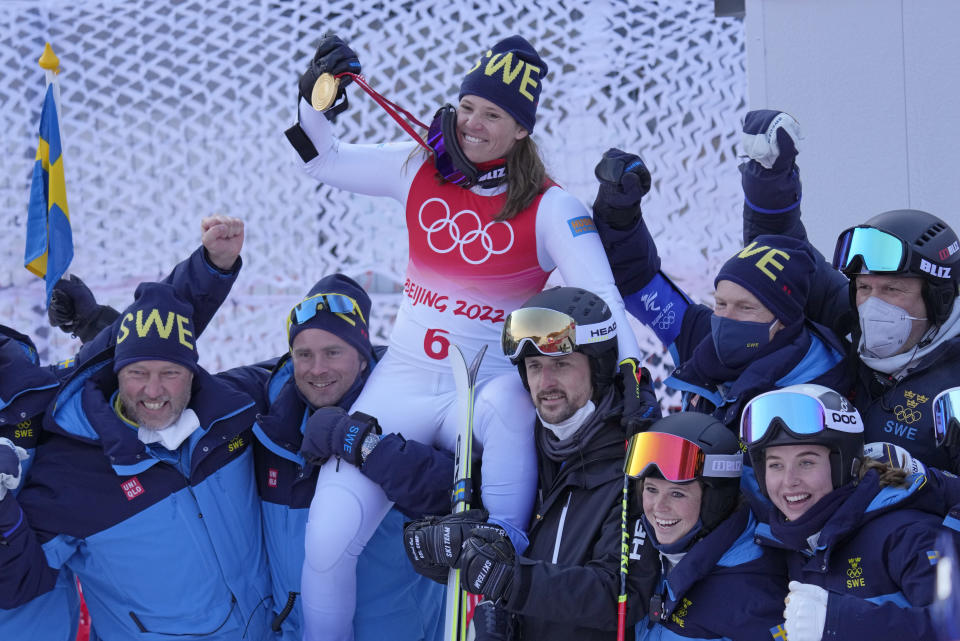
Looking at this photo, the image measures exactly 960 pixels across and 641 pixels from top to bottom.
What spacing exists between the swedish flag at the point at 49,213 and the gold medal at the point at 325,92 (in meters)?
2.19

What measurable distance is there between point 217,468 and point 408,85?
3.37 m

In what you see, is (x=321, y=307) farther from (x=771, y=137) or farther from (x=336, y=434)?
(x=771, y=137)

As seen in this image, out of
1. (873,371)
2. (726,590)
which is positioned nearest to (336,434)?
(726,590)

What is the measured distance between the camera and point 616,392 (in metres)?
2.83

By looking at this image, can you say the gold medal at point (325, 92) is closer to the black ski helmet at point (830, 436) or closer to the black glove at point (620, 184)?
the black glove at point (620, 184)

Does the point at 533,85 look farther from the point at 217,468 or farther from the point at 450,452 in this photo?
the point at 217,468

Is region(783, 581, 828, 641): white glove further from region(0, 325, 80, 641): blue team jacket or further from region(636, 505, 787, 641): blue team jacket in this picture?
region(0, 325, 80, 641): blue team jacket

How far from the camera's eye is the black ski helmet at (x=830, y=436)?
2.37 meters

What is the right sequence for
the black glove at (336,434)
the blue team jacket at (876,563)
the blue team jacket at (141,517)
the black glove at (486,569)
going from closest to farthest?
the blue team jacket at (876,563) → the black glove at (486,569) → the black glove at (336,434) → the blue team jacket at (141,517)

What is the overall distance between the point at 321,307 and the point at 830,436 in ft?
5.73

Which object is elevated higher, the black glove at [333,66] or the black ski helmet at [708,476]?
the black glove at [333,66]

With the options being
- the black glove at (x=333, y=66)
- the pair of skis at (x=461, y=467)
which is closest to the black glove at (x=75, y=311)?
the black glove at (x=333, y=66)

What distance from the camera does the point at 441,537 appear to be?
103 inches

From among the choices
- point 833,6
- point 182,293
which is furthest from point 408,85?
point 182,293
